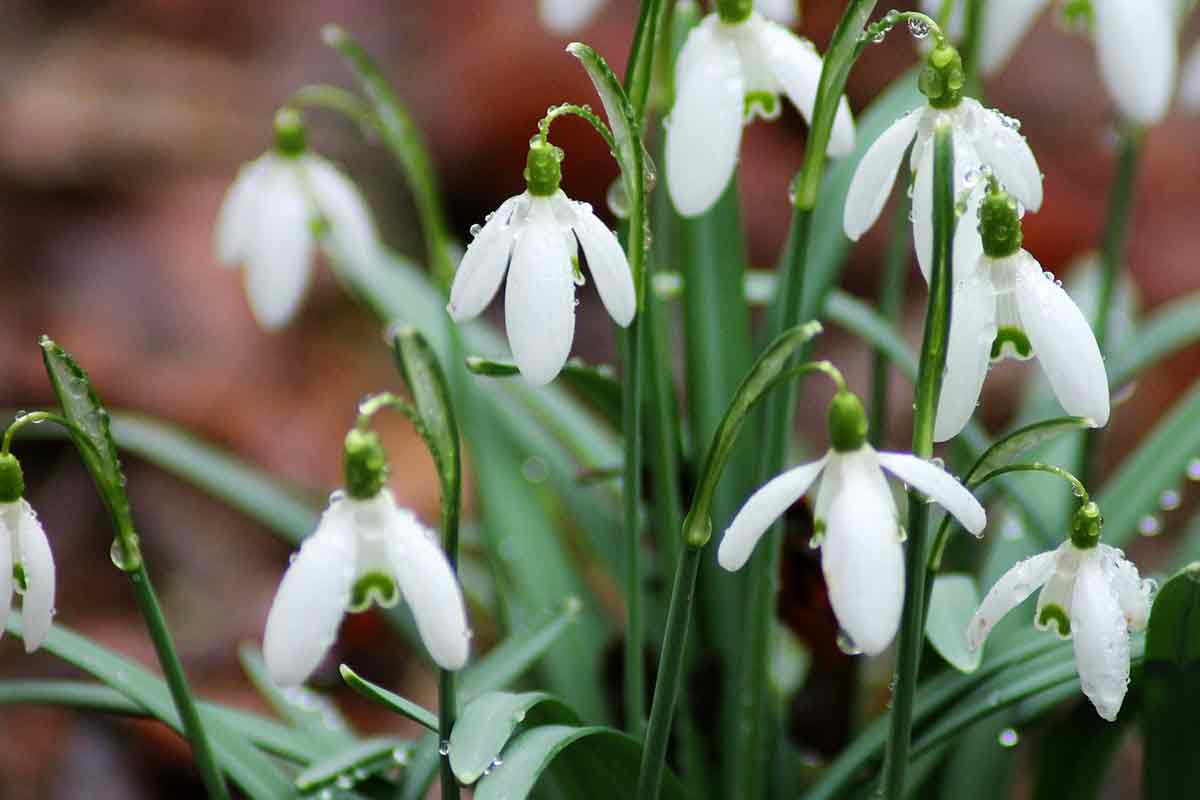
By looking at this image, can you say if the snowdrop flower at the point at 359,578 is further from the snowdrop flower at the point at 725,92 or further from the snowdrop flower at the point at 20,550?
the snowdrop flower at the point at 725,92

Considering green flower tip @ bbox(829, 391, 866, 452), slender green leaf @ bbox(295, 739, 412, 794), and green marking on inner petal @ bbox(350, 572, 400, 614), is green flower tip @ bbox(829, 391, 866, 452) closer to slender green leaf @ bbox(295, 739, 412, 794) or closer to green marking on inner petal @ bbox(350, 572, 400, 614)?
green marking on inner petal @ bbox(350, 572, 400, 614)

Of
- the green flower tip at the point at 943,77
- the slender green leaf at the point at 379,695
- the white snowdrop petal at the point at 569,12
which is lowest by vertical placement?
the slender green leaf at the point at 379,695

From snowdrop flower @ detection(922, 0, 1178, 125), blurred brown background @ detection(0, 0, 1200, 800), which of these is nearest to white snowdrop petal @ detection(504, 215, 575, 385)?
snowdrop flower @ detection(922, 0, 1178, 125)

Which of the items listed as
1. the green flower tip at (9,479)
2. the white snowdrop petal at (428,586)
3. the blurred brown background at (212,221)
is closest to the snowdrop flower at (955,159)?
the white snowdrop petal at (428,586)

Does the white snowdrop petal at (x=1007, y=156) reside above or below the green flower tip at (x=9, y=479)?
above

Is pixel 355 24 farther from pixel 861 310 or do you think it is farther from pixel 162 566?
pixel 861 310

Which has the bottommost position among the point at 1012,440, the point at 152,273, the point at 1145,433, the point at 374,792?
the point at 374,792

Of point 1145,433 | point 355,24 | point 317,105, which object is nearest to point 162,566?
point 317,105
